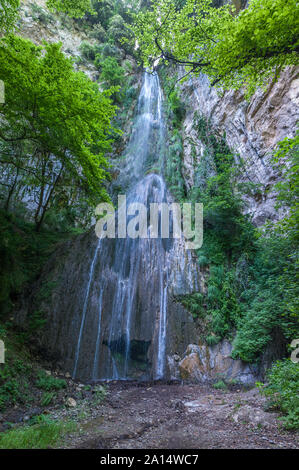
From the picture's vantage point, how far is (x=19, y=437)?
3.15 meters

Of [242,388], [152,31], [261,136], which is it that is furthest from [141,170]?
[242,388]

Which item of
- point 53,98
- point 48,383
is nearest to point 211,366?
point 48,383

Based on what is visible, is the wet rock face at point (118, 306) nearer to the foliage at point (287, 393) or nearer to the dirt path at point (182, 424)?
the dirt path at point (182, 424)

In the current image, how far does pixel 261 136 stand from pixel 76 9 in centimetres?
724

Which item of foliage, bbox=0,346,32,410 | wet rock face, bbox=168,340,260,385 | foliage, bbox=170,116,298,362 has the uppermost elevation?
foliage, bbox=170,116,298,362

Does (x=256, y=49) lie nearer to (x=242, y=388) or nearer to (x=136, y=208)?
(x=242, y=388)

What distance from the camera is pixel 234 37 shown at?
3297mm

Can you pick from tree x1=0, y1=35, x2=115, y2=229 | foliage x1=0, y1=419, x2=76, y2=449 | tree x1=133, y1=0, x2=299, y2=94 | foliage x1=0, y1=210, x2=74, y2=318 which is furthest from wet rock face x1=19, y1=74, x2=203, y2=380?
tree x1=133, y1=0, x2=299, y2=94

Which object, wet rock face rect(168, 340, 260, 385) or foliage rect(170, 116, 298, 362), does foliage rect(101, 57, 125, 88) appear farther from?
wet rock face rect(168, 340, 260, 385)

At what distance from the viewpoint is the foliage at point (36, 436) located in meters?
2.97

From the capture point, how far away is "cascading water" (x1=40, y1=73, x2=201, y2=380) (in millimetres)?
7391

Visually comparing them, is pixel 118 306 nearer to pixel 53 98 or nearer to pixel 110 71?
pixel 53 98

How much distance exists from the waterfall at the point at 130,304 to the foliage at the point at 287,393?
3832 mm

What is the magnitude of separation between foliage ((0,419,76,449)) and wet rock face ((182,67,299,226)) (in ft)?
27.0
